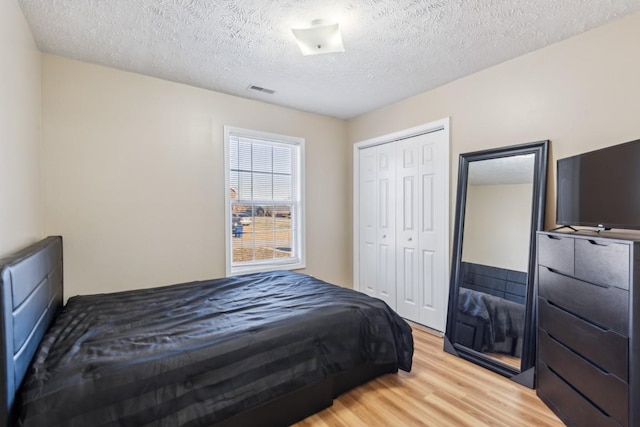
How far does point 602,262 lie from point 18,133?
11.2 ft

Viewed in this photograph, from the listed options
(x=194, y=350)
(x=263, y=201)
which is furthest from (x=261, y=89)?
(x=194, y=350)

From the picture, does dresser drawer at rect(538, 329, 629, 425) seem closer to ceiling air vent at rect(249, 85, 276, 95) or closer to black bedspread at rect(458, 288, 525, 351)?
black bedspread at rect(458, 288, 525, 351)

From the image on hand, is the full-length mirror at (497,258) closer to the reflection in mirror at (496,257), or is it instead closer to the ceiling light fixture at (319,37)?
the reflection in mirror at (496,257)

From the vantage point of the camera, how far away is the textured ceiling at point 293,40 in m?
1.90

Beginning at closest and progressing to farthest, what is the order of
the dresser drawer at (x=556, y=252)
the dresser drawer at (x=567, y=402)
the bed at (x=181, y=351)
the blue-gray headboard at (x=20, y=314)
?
1. the blue-gray headboard at (x=20, y=314)
2. the bed at (x=181, y=351)
3. the dresser drawer at (x=567, y=402)
4. the dresser drawer at (x=556, y=252)

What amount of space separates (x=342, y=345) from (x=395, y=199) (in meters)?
2.03

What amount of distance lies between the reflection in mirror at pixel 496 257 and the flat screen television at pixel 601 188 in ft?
1.17

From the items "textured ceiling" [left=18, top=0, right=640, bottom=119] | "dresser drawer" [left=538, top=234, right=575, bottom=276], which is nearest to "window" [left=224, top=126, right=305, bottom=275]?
Answer: "textured ceiling" [left=18, top=0, right=640, bottom=119]

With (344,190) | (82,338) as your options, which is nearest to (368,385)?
(82,338)

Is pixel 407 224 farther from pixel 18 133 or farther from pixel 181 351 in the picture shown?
pixel 18 133

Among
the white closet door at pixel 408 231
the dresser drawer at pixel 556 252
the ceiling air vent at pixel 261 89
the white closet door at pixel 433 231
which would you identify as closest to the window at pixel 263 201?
→ the ceiling air vent at pixel 261 89

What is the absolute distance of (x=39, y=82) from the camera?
94.9 inches

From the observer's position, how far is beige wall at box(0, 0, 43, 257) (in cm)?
163

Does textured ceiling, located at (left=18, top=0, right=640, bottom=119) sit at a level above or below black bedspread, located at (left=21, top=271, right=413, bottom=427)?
above
